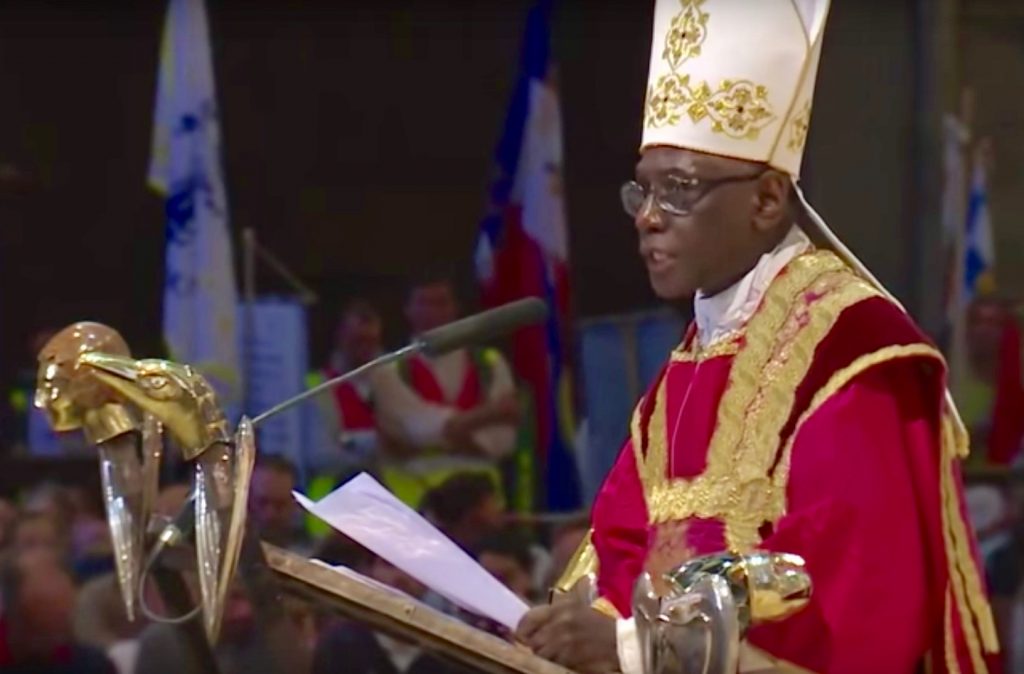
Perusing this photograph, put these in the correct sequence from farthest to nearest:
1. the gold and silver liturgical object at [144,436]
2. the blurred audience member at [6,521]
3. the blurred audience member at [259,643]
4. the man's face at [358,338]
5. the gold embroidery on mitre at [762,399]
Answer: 1. the man's face at [358,338]
2. the blurred audience member at [6,521]
3. the blurred audience member at [259,643]
4. the gold embroidery on mitre at [762,399]
5. the gold and silver liturgical object at [144,436]

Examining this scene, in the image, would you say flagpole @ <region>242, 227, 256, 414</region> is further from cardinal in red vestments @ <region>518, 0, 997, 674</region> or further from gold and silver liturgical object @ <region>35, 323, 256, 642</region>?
gold and silver liturgical object @ <region>35, 323, 256, 642</region>

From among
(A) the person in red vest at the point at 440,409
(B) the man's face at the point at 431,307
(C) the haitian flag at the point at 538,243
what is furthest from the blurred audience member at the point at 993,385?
(B) the man's face at the point at 431,307

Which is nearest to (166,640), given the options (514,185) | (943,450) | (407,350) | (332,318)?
(332,318)

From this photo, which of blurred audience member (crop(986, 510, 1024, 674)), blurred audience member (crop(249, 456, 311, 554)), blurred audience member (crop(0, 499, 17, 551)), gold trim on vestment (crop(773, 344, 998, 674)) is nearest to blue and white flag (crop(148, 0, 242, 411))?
blurred audience member (crop(249, 456, 311, 554))

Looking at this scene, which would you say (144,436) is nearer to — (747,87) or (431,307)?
(747,87)

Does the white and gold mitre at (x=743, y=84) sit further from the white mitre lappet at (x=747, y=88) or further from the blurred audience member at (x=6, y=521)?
the blurred audience member at (x=6, y=521)

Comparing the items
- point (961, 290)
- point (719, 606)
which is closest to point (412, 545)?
point (719, 606)

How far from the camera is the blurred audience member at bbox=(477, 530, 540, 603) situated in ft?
20.0

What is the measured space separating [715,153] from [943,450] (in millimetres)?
516

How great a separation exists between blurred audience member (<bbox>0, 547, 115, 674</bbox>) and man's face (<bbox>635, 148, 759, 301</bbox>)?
2.89m

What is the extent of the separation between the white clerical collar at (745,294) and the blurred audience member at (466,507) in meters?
2.64

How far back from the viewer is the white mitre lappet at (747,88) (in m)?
3.58

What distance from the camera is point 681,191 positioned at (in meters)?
3.55

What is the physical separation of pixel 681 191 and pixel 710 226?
0.07 metres
